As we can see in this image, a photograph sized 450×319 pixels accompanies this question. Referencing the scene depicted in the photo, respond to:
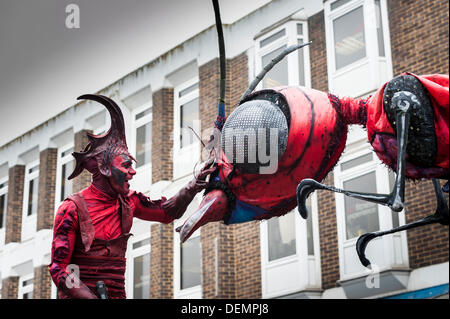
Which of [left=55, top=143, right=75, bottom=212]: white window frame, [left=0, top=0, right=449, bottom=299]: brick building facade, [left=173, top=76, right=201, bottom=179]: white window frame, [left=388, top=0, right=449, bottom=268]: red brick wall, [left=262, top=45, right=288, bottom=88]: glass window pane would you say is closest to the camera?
[left=388, top=0, right=449, bottom=268]: red brick wall

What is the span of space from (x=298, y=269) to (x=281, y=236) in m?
0.97

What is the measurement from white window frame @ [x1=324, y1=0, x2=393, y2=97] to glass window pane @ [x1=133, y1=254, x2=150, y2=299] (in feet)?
21.1

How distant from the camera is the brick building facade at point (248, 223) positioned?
1423 centimetres

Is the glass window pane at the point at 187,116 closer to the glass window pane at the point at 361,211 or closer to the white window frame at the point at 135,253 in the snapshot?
the white window frame at the point at 135,253

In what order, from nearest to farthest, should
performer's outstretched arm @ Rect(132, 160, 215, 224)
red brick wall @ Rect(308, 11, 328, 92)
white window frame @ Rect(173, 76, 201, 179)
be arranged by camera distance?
performer's outstretched arm @ Rect(132, 160, 215, 224) < red brick wall @ Rect(308, 11, 328, 92) < white window frame @ Rect(173, 76, 201, 179)

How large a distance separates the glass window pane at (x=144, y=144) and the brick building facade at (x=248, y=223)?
5 centimetres

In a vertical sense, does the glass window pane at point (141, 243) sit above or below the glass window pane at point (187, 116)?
below

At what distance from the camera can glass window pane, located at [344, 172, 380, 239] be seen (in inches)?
578

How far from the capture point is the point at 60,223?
5.69 metres

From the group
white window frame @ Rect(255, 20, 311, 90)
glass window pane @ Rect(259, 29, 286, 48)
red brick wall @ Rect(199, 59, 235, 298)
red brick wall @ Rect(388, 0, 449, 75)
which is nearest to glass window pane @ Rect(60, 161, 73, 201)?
red brick wall @ Rect(199, 59, 235, 298)

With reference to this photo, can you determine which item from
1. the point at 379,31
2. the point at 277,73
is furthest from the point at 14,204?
the point at 379,31

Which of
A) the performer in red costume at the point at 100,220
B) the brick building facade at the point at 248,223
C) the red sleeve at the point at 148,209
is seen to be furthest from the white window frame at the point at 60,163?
the performer in red costume at the point at 100,220

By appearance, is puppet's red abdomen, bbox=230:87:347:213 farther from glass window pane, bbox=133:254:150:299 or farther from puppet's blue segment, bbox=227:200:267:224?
glass window pane, bbox=133:254:150:299

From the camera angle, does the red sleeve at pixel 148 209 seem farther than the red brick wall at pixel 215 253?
No
